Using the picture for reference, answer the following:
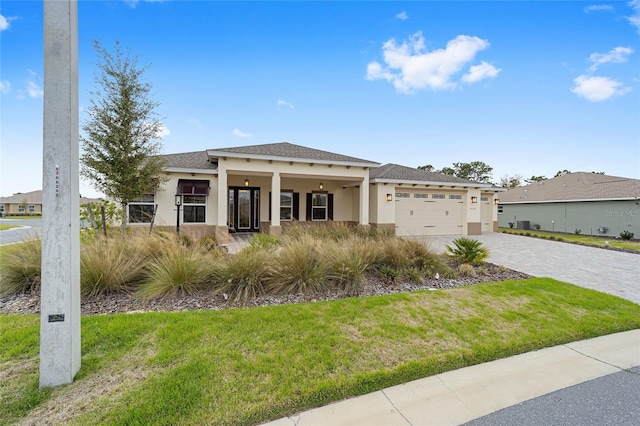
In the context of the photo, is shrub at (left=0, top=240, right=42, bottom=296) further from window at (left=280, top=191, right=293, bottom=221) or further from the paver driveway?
window at (left=280, top=191, right=293, bottom=221)

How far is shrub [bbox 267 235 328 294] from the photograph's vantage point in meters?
5.17

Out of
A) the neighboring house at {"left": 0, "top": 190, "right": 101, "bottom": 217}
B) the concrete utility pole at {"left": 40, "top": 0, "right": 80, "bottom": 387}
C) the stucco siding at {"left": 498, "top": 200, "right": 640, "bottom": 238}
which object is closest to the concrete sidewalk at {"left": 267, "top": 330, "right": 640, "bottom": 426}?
the concrete utility pole at {"left": 40, "top": 0, "right": 80, "bottom": 387}

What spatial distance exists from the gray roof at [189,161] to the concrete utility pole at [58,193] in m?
10.3

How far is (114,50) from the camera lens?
8.67 meters

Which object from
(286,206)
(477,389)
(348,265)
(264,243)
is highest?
(286,206)

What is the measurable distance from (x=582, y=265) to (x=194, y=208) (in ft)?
50.2

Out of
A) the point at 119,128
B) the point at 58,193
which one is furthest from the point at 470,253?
the point at 119,128

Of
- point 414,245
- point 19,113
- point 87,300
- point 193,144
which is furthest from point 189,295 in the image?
point 193,144

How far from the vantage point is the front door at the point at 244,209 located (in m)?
15.2

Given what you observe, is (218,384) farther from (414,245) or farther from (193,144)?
(193,144)

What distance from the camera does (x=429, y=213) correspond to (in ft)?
54.5

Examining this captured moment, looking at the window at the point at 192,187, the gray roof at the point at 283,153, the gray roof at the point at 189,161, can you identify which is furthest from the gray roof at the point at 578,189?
the gray roof at the point at 189,161

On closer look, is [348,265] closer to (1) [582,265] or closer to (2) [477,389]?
(2) [477,389]

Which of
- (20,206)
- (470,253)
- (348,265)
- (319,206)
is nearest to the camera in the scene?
(348,265)
